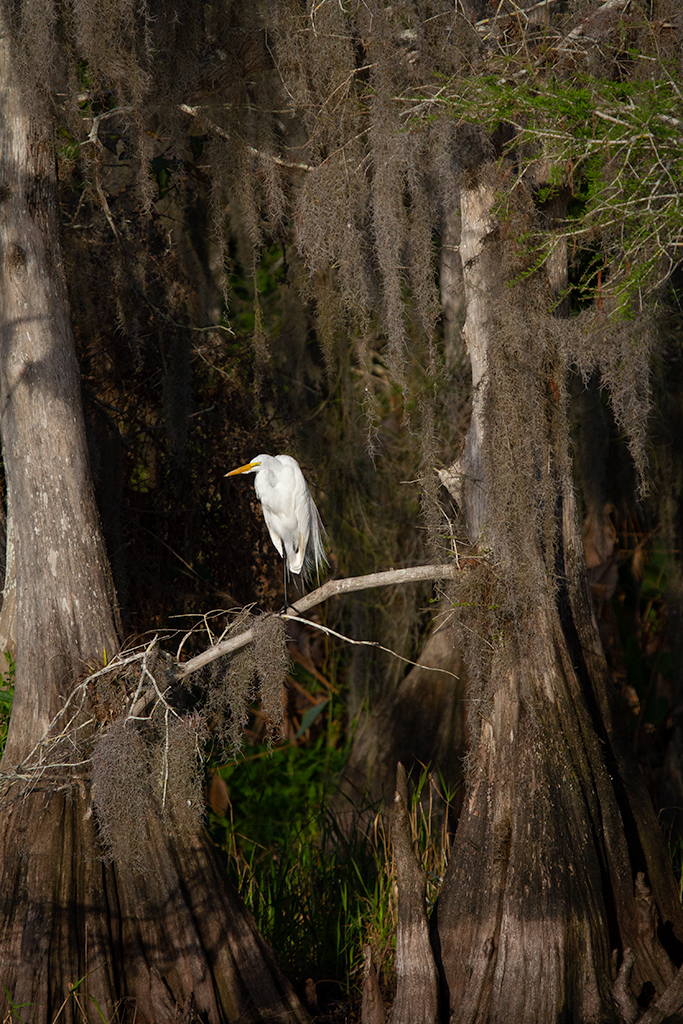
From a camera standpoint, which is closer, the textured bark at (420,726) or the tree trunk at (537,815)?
the tree trunk at (537,815)

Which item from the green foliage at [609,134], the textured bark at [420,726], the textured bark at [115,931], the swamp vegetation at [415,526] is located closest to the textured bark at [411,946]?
the swamp vegetation at [415,526]

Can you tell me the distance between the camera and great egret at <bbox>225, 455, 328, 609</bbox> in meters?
3.78

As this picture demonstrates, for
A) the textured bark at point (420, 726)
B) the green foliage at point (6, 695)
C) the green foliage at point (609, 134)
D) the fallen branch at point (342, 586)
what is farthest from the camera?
the textured bark at point (420, 726)

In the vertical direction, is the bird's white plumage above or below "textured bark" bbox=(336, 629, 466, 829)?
above

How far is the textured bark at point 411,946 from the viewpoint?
9.78ft

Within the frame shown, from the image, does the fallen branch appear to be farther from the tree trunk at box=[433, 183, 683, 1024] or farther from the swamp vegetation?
the tree trunk at box=[433, 183, 683, 1024]

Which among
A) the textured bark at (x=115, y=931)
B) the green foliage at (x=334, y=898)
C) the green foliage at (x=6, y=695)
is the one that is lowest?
the green foliage at (x=334, y=898)

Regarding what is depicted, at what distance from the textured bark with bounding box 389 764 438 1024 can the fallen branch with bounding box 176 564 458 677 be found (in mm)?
747

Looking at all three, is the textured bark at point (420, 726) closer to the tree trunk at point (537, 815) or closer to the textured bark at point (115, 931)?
the tree trunk at point (537, 815)

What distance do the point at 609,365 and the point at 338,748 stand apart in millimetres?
6131

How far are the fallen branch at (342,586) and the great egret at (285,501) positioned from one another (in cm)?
74

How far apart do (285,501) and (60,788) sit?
1.42 m

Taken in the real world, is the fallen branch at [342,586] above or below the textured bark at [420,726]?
above

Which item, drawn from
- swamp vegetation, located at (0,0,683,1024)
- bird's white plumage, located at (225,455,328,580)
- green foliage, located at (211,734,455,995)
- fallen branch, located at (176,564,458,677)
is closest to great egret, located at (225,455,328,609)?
bird's white plumage, located at (225,455,328,580)
